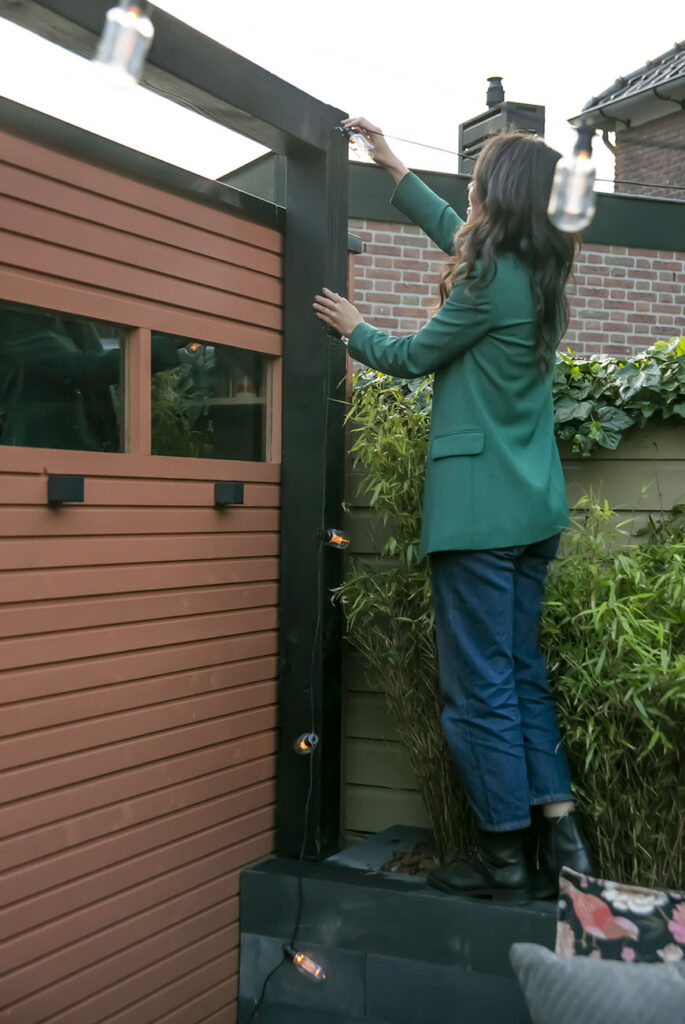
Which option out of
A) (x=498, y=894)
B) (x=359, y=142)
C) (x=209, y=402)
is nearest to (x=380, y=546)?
(x=209, y=402)

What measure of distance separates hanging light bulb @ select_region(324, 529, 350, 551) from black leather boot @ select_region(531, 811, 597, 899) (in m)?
0.86

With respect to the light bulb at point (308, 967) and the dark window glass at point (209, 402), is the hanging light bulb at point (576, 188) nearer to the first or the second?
the dark window glass at point (209, 402)

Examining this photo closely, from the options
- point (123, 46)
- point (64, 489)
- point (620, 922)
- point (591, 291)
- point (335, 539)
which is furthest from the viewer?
point (591, 291)

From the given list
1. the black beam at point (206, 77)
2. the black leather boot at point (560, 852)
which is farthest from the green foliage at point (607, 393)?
the black leather boot at point (560, 852)

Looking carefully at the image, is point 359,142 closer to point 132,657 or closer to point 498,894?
point 132,657

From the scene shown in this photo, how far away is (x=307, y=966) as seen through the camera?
2.39 metres

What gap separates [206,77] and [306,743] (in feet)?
5.52

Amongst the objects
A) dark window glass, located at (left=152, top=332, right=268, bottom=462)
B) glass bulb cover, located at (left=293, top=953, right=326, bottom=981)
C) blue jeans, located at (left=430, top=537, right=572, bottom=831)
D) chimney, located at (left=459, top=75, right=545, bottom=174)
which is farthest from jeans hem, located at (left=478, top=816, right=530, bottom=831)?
chimney, located at (left=459, top=75, right=545, bottom=174)

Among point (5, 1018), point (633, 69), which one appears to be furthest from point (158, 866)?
point (633, 69)

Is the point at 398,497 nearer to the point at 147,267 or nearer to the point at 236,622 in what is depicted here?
the point at 236,622

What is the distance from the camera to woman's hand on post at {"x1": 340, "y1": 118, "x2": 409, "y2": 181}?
98.3 inches

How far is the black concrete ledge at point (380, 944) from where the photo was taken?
7.24 ft

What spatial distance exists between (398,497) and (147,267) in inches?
33.1

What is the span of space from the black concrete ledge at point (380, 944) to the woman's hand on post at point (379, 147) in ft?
5.83
